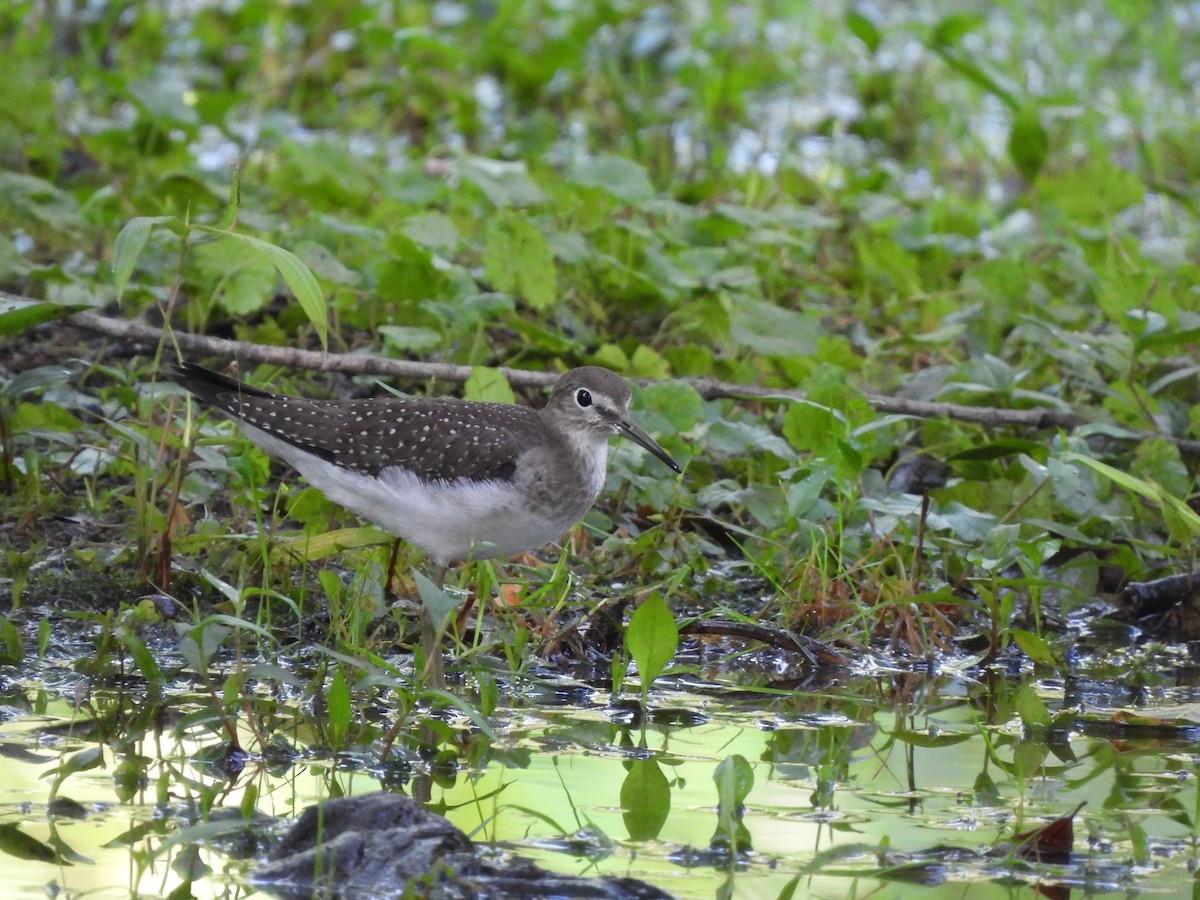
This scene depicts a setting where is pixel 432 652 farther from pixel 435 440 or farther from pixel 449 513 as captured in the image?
pixel 435 440

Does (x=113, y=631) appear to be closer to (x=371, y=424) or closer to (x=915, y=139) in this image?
(x=371, y=424)

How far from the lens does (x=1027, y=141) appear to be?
10.1 m

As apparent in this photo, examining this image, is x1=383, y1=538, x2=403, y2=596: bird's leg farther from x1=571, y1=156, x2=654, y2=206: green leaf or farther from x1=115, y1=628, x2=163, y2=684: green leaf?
x1=571, y1=156, x2=654, y2=206: green leaf

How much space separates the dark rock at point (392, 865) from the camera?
139 inches

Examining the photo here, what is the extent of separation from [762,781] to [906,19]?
11021 millimetres

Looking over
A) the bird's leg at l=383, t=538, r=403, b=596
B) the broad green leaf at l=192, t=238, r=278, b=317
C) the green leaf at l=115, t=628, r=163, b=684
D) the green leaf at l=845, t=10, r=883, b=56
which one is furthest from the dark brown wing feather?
the green leaf at l=845, t=10, r=883, b=56

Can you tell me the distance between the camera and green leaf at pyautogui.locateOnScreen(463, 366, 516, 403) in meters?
6.43

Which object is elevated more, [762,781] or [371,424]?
[371,424]

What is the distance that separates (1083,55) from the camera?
42.3 feet

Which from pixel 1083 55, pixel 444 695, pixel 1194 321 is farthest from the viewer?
pixel 1083 55

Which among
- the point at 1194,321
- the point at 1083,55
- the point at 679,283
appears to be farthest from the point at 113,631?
the point at 1083,55

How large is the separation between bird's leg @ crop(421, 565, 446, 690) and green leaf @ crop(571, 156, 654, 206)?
3.43m

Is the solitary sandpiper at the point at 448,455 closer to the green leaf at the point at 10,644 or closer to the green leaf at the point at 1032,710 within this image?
the green leaf at the point at 10,644

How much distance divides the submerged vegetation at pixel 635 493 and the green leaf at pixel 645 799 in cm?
2
